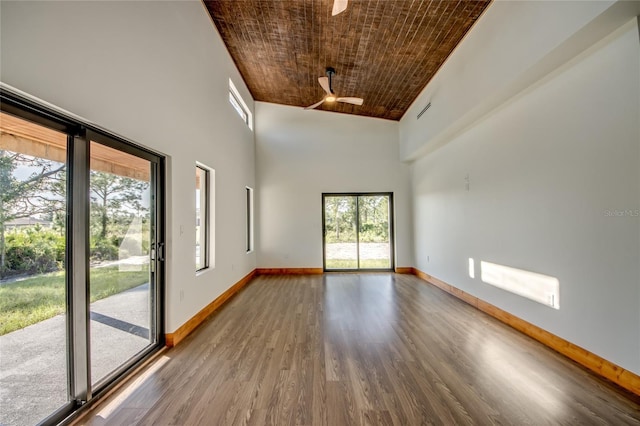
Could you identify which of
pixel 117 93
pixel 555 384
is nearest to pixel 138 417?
pixel 117 93

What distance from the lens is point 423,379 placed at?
7.05 ft

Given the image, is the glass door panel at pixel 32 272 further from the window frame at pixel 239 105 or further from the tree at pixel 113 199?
the window frame at pixel 239 105

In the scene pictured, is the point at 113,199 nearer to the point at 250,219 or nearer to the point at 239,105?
the point at 239,105

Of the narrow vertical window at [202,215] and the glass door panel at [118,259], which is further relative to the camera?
the narrow vertical window at [202,215]

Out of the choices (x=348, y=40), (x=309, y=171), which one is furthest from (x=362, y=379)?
(x=309, y=171)

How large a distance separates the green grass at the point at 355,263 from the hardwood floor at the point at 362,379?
2964 mm

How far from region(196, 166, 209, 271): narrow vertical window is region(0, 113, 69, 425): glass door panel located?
2.05m

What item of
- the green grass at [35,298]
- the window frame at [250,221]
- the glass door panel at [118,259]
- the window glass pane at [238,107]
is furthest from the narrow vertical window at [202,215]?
the window frame at [250,221]

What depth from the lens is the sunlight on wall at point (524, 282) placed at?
2.71 meters

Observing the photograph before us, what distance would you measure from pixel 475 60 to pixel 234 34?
3.54 meters

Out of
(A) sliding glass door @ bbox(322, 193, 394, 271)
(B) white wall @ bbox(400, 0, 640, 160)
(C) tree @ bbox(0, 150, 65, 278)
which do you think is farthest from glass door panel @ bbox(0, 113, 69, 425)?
(A) sliding glass door @ bbox(322, 193, 394, 271)

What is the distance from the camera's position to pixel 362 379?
2.14 meters

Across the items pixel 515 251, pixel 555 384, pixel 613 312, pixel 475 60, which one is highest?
pixel 475 60

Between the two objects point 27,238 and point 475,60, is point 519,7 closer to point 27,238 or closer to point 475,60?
point 475,60
